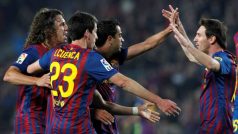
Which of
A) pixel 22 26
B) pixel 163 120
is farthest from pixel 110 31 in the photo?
pixel 22 26

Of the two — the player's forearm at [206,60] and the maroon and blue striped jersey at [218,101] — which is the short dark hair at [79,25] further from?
the maroon and blue striped jersey at [218,101]

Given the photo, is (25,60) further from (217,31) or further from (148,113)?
(217,31)

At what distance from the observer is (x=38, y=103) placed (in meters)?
6.99

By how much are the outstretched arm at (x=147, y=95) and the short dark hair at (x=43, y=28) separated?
51.2 inches

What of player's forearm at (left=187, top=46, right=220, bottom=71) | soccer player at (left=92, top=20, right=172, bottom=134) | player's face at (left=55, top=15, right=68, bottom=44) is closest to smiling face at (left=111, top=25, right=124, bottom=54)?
soccer player at (left=92, top=20, right=172, bottom=134)

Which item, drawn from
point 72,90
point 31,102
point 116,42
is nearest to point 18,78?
point 31,102

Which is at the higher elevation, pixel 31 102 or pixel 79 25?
pixel 79 25

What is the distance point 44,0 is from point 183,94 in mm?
5549

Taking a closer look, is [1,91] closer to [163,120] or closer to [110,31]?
[163,120]

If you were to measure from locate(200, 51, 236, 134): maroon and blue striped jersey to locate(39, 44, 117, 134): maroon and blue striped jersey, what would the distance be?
4.01 ft

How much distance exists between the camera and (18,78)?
6.81 m

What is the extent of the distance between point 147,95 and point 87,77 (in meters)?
0.65

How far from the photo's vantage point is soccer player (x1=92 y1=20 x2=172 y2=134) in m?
7.22

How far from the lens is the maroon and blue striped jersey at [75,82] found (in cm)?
626
